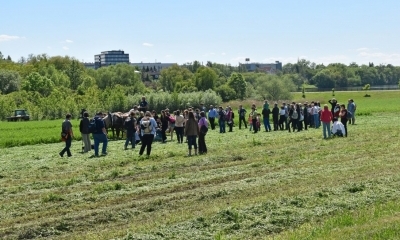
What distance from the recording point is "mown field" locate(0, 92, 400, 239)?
34.2 feet

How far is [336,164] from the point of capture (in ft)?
58.4

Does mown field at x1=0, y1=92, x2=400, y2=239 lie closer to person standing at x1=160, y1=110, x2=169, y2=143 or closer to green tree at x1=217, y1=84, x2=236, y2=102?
person standing at x1=160, y1=110, x2=169, y2=143

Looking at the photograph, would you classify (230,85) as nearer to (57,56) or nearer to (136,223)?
(57,56)

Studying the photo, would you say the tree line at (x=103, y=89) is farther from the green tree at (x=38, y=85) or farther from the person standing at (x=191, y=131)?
the person standing at (x=191, y=131)

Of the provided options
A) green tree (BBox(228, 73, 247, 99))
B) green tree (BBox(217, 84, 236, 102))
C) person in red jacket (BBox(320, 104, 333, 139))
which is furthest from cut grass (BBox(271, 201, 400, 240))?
green tree (BBox(228, 73, 247, 99))

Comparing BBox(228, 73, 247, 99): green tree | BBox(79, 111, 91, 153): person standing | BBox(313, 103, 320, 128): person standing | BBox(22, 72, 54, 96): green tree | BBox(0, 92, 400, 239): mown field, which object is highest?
BBox(22, 72, 54, 96): green tree

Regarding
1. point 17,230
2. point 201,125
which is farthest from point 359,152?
point 17,230

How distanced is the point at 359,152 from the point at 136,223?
38.1 feet

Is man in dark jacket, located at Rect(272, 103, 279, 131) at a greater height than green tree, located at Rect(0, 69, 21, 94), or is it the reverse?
green tree, located at Rect(0, 69, 21, 94)

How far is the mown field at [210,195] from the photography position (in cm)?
1044

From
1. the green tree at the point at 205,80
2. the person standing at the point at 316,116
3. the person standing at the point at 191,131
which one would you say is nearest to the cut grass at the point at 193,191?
the person standing at the point at 191,131

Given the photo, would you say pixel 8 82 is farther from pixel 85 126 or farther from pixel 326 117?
pixel 326 117

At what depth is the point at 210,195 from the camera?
1347 centimetres

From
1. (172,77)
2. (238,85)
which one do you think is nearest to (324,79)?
(172,77)
